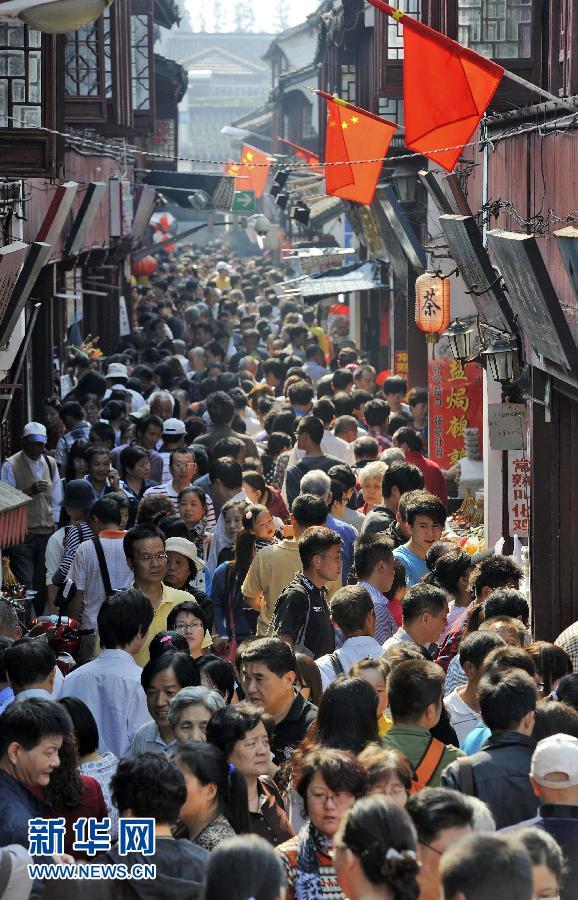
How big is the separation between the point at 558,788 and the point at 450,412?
39.9 ft

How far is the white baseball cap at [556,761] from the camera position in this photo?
18.5ft

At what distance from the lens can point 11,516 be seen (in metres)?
10.1

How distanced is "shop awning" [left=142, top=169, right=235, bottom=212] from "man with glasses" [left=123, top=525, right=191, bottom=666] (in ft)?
82.5

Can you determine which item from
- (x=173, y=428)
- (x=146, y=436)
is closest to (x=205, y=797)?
(x=173, y=428)

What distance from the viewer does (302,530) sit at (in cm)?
1039

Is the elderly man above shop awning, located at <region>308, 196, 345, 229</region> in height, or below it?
below

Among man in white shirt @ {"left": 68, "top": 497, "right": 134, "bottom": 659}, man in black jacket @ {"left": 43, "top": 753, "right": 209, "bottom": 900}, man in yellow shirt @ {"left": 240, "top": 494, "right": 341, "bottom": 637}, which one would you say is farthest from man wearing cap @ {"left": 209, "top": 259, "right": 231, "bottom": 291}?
man in black jacket @ {"left": 43, "top": 753, "right": 209, "bottom": 900}

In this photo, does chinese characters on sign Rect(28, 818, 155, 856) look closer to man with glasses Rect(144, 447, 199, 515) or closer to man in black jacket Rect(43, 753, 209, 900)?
man in black jacket Rect(43, 753, 209, 900)

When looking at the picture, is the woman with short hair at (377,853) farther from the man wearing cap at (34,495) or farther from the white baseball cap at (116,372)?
the white baseball cap at (116,372)

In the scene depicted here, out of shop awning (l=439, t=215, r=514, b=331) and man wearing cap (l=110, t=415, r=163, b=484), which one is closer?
shop awning (l=439, t=215, r=514, b=331)

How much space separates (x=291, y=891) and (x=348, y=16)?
23552 millimetres

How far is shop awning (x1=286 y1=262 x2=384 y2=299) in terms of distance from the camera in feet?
87.1

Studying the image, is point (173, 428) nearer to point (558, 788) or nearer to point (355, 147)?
point (355, 147)

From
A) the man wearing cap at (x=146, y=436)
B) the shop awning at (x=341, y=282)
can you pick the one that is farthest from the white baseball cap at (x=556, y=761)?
→ the shop awning at (x=341, y=282)
